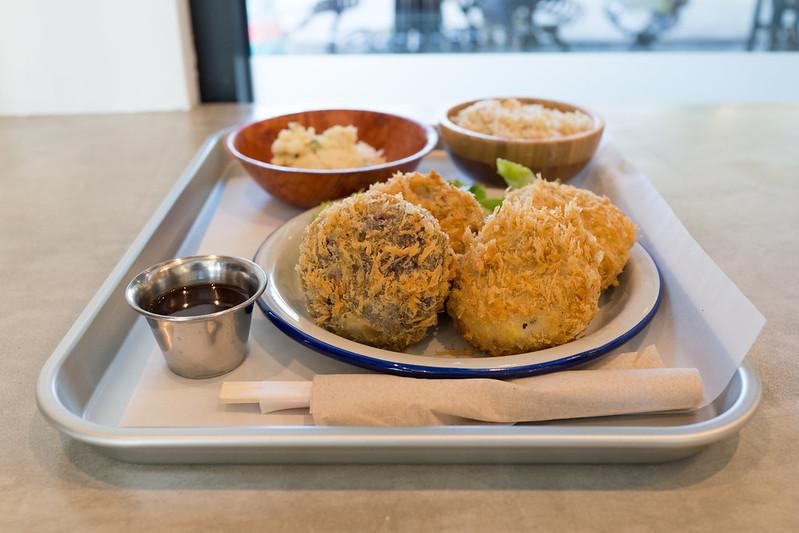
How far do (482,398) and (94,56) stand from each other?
2344mm

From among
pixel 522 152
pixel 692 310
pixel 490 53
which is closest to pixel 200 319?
pixel 692 310

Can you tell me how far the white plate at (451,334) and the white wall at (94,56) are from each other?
1.58 metres

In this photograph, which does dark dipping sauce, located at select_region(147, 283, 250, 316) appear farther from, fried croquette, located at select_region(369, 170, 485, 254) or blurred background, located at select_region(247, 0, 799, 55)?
blurred background, located at select_region(247, 0, 799, 55)

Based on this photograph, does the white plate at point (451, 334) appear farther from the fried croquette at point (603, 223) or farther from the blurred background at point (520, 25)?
the blurred background at point (520, 25)

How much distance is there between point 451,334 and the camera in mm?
1274

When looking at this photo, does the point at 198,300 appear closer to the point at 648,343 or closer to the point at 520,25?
the point at 648,343

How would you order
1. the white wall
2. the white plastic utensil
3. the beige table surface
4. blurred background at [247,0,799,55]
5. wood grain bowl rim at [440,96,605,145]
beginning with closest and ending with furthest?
the beige table surface
the white plastic utensil
wood grain bowl rim at [440,96,605,145]
the white wall
blurred background at [247,0,799,55]

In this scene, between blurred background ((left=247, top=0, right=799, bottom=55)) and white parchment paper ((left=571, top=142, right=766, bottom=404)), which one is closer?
white parchment paper ((left=571, top=142, right=766, bottom=404))

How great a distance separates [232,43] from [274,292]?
1.91 m

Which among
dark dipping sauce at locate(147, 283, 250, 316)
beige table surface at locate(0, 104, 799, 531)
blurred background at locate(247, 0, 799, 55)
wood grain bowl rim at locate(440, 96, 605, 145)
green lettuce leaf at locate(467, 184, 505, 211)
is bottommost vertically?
beige table surface at locate(0, 104, 799, 531)

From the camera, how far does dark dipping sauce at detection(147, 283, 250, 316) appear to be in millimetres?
1165

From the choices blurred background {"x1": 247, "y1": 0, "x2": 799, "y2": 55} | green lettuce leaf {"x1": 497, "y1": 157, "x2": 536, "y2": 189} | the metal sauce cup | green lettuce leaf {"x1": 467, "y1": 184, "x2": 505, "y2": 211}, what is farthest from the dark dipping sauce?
blurred background {"x1": 247, "y1": 0, "x2": 799, "y2": 55}

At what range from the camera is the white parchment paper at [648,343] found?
106 centimetres

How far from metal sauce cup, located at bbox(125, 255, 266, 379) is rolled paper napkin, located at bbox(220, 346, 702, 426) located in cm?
11
